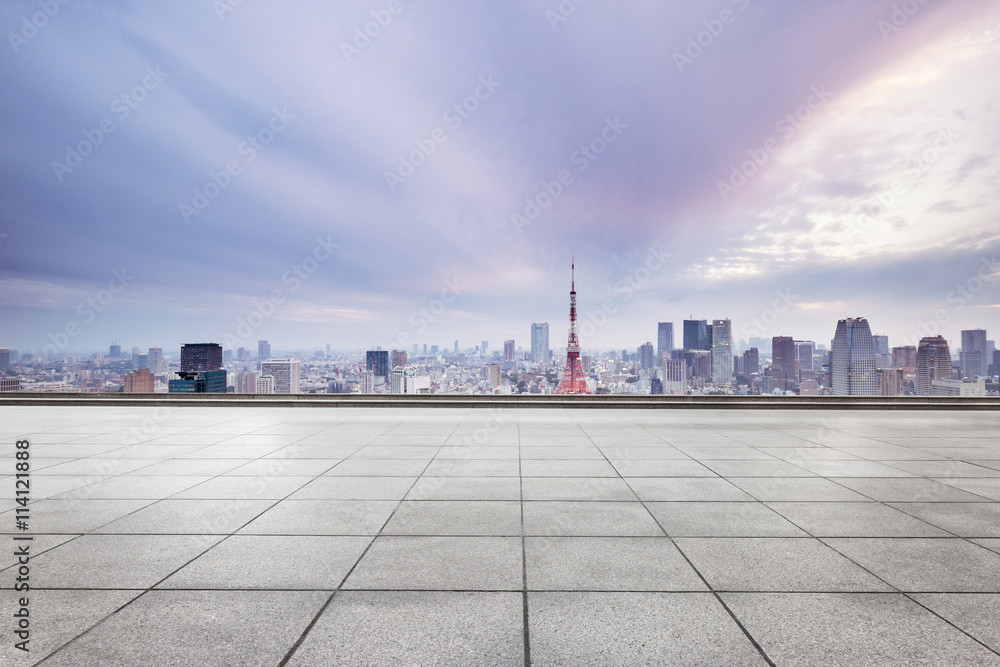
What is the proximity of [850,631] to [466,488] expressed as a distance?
168 inches

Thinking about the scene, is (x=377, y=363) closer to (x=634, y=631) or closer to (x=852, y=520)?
(x=852, y=520)

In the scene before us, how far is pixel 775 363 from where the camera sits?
64.0m

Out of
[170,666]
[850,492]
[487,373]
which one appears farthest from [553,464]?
[487,373]

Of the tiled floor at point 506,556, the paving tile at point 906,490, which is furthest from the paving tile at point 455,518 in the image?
the paving tile at point 906,490

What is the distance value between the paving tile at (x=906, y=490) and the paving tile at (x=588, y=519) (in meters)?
3.31

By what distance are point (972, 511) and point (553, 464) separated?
5.17 m

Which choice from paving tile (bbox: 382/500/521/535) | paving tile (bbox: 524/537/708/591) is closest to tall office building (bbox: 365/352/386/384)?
paving tile (bbox: 382/500/521/535)

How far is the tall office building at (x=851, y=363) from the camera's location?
133 feet

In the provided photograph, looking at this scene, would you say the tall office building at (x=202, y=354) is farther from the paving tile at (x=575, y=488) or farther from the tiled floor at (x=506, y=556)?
the paving tile at (x=575, y=488)

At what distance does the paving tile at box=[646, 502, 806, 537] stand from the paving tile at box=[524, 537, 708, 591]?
51 cm

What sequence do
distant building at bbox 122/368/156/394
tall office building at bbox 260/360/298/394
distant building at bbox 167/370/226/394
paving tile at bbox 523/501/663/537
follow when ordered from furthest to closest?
1. tall office building at bbox 260/360/298/394
2. distant building at bbox 122/368/156/394
3. distant building at bbox 167/370/226/394
4. paving tile at bbox 523/501/663/537

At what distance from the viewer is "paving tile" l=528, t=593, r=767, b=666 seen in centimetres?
275

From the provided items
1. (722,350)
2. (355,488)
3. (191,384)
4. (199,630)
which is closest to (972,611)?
(199,630)

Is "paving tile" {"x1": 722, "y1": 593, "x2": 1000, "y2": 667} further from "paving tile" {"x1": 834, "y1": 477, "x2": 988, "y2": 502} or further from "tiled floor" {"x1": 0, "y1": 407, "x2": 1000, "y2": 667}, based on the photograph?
"paving tile" {"x1": 834, "y1": 477, "x2": 988, "y2": 502}
